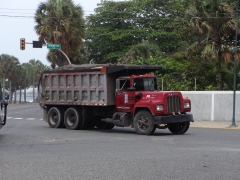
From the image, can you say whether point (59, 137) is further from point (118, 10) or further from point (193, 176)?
point (118, 10)

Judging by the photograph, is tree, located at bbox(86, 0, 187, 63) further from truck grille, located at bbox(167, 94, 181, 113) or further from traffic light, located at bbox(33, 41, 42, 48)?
truck grille, located at bbox(167, 94, 181, 113)

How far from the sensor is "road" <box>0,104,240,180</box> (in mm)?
10695

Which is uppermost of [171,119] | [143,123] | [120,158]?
[171,119]

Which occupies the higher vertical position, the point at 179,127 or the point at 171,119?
the point at 171,119

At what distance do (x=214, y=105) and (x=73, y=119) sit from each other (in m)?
9.48

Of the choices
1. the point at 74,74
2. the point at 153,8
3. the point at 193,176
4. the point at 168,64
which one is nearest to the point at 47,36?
the point at 168,64

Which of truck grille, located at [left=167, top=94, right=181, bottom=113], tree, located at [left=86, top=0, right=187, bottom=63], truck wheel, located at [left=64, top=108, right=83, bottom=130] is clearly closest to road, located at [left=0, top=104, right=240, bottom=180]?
truck grille, located at [left=167, top=94, right=181, bottom=113]

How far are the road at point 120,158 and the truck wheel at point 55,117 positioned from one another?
5318mm

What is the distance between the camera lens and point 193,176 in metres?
10.5

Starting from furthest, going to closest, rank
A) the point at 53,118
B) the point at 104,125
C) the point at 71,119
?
the point at 53,118, the point at 104,125, the point at 71,119

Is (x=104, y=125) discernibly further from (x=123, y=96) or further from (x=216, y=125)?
(x=216, y=125)

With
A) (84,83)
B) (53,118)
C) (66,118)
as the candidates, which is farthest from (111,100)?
(53,118)

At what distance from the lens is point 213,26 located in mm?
31562

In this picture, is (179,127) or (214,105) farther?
Answer: (214,105)
